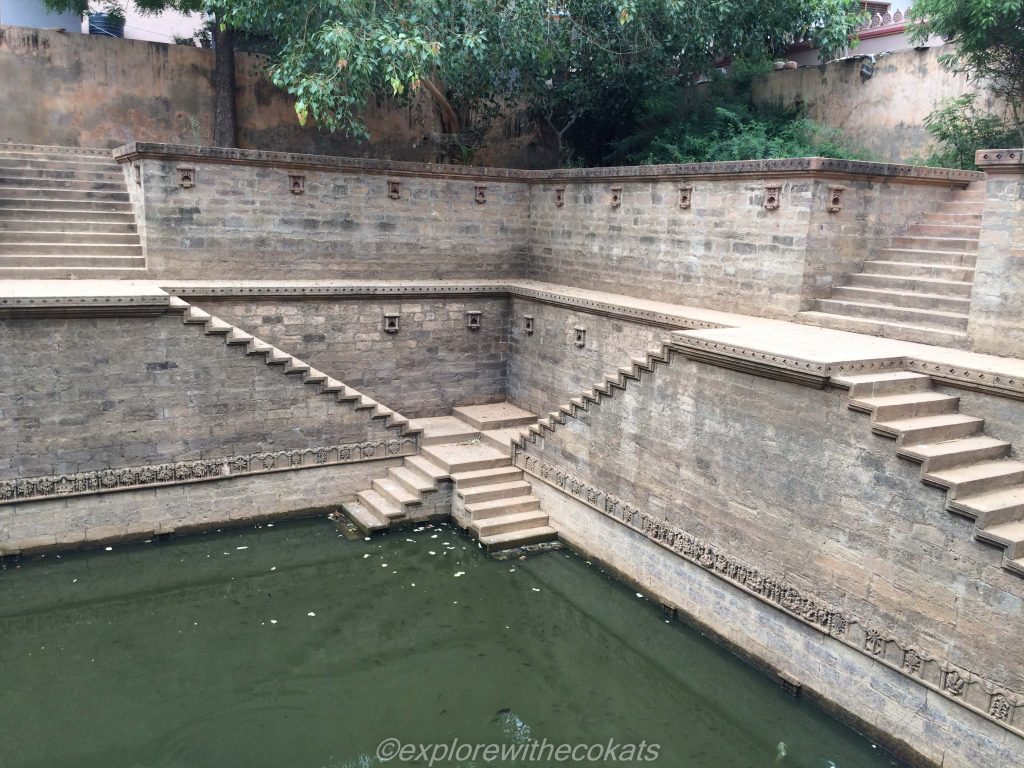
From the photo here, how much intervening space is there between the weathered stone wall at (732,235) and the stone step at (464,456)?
3018 mm

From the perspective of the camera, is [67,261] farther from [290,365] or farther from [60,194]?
[290,365]

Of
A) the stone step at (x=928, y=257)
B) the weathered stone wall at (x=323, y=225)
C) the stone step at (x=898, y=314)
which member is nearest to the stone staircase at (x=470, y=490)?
the weathered stone wall at (x=323, y=225)

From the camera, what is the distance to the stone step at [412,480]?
11.5 meters

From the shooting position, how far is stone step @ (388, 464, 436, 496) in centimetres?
1147

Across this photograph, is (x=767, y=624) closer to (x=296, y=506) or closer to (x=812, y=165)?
(x=812, y=165)

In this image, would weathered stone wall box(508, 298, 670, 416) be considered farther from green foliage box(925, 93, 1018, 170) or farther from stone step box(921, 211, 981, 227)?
green foliage box(925, 93, 1018, 170)

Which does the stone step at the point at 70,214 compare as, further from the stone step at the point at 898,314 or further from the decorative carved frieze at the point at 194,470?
the stone step at the point at 898,314

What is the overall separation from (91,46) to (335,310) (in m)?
7.45

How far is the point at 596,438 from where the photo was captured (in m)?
10.5

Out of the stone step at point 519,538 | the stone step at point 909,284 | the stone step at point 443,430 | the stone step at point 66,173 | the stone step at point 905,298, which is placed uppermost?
the stone step at point 66,173

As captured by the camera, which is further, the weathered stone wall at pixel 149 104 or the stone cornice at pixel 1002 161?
the weathered stone wall at pixel 149 104

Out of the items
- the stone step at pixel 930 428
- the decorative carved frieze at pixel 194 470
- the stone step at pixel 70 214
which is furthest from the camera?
the stone step at pixel 70 214

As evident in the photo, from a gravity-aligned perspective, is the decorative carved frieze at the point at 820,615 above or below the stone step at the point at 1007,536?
below

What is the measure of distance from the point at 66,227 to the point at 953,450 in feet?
38.1
